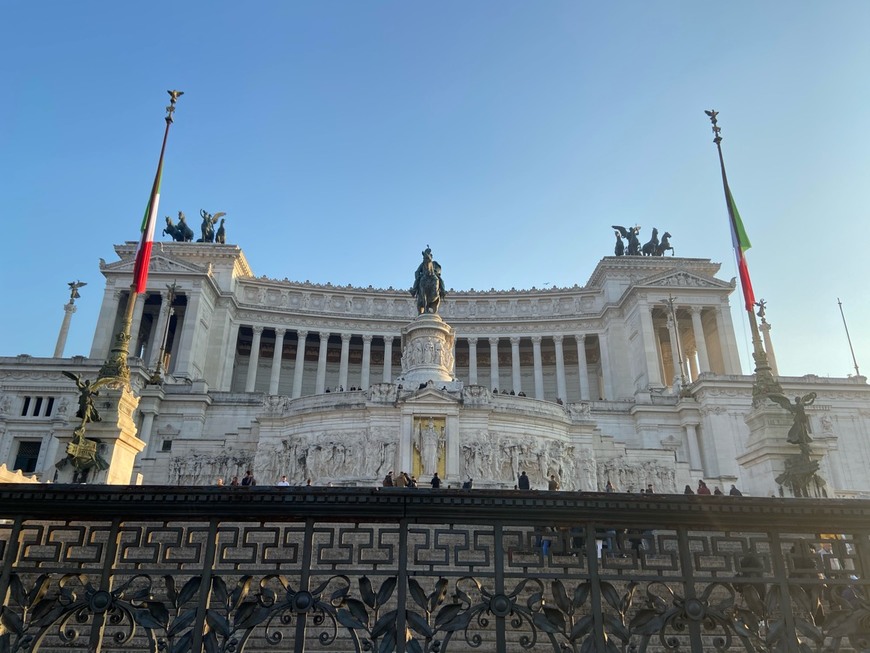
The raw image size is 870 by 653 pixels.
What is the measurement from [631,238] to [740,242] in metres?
52.1

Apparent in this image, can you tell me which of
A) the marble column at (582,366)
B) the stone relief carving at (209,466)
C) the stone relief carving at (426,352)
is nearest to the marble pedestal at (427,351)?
the stone relief carving at (426,352)

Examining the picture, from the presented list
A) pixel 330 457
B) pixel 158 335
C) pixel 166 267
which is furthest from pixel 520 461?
pixel 166 267

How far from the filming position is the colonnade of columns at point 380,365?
230 ft

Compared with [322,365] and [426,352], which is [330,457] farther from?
[322,365]

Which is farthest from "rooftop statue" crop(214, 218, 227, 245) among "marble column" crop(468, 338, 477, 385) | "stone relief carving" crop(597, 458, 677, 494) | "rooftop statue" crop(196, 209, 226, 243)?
"stone relief carving" crop(597, 458, 677, 494)

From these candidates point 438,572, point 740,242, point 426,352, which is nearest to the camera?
point 438,572

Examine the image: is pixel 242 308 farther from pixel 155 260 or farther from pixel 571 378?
pixel 571 378

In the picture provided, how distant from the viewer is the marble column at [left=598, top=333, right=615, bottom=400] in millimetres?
67938

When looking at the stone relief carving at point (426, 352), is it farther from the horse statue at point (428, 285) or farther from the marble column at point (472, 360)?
the marble column at point (472, 360)

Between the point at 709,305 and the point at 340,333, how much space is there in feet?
130

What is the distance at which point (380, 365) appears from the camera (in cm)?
7700

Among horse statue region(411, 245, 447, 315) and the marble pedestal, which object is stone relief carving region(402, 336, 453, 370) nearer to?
the marble pedestal

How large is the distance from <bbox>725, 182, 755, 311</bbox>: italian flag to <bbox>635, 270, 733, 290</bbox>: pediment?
131ft

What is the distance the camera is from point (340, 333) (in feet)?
239
